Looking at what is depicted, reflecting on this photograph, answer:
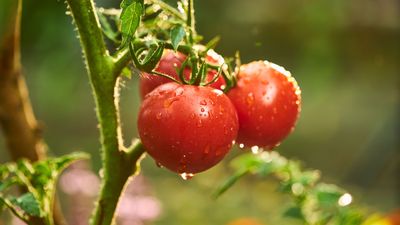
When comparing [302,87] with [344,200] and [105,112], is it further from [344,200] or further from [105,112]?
[105,112]

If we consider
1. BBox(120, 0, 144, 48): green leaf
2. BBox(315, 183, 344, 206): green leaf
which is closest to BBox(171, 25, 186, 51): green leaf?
BBox(120, 0, 144, 48): green leaf

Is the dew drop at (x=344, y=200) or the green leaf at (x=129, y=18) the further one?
the dew drop at (x=344, y=200)

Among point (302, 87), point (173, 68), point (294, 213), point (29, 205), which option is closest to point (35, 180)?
point (29, 205)

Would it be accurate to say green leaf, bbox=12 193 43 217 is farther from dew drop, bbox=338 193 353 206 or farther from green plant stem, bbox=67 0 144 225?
dew drop, bbox=338 193 353 206

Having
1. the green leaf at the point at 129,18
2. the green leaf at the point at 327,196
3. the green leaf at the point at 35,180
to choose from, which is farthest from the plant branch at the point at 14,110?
the green leaf at the point at 129,18

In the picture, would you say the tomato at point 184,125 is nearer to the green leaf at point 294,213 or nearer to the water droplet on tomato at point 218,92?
the water droplet on tomato at point 218,92

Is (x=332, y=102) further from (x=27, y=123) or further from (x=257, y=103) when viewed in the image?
(x=257, y=103)

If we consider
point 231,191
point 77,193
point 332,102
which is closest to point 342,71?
point 332,102
